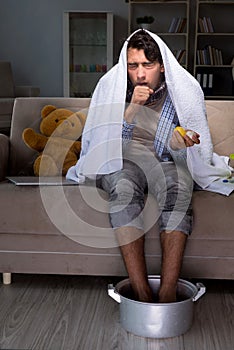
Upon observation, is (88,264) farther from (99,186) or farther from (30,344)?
(30,344)

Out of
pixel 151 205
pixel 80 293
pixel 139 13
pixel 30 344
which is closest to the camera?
pixel 30 344

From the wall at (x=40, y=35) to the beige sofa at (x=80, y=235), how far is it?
4.10m

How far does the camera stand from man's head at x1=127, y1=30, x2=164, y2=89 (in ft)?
6.21

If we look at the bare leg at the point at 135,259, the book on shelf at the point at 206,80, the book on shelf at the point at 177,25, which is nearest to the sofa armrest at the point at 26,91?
the book on shelf at the point at 177,25

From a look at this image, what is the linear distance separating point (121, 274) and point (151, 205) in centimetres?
29

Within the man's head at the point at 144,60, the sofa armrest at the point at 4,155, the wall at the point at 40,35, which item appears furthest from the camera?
the wall at the point at 40,35

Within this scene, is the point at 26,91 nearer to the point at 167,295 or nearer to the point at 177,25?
the point at 177,25

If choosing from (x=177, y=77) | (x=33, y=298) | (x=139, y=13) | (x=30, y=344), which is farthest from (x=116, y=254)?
(x=139, y=13)

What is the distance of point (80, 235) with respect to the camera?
1819 millimetres

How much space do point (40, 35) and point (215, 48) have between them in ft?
6.39

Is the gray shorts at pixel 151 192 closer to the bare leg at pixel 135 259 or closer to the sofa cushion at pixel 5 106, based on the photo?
the bare leg at pixel 135 259

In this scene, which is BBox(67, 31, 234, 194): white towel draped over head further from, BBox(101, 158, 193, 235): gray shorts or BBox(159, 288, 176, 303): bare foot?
BBox(159, 288, 176, 303): bare foot

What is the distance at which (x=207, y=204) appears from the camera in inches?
69.8

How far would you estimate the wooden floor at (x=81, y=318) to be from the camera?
60.1 inches
